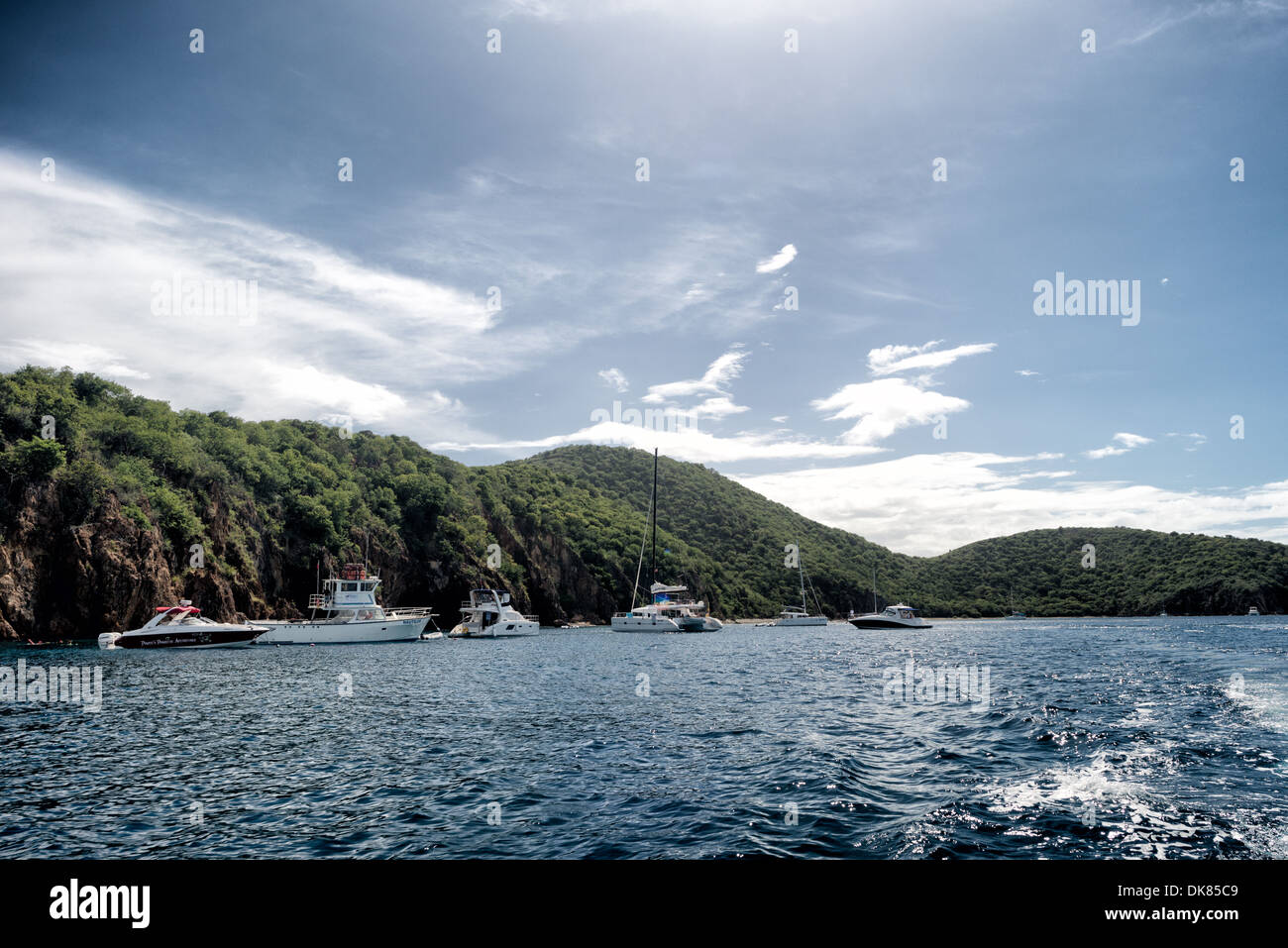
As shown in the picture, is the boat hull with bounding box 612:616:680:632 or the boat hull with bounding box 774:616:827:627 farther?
the boat hull with bounding box 774:616:827:627

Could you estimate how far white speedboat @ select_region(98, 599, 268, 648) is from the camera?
55.2m

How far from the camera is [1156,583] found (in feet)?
510

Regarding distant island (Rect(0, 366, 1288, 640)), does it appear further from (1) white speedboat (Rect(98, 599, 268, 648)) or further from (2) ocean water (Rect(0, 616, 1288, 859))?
(2) ocean water (Rect(0, 616, 1288, 859))

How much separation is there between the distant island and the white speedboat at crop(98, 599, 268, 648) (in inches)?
388

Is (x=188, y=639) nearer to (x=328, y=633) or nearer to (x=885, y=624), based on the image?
(x=328, y=633)

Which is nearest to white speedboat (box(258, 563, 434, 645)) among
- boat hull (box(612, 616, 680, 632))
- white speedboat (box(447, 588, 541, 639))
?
white speedboat (box(447, 588, 541, 639))

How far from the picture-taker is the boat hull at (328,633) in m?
65.5

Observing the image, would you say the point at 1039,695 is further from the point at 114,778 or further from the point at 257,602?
the point at 257,602

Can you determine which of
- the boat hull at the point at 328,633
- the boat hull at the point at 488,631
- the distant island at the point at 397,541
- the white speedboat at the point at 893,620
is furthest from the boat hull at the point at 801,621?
the boat hull at the point at 328,633

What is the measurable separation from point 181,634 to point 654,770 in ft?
191

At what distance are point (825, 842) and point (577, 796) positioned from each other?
5.19m

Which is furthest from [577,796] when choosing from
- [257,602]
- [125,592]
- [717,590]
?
[717,590]

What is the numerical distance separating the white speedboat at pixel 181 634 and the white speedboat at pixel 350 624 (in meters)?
2.60
